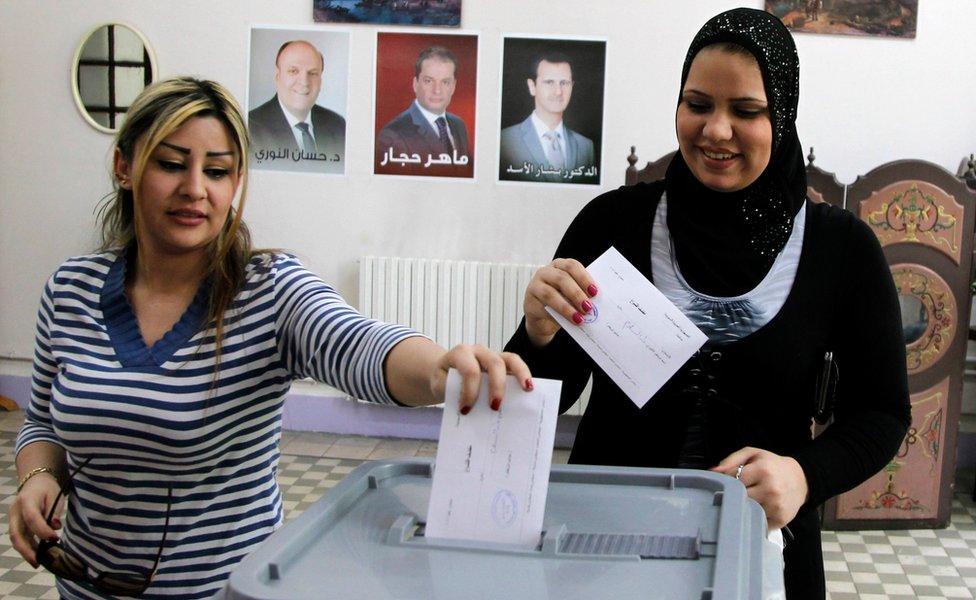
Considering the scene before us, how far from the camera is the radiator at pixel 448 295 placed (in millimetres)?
5055

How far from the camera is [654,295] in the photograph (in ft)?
4.25

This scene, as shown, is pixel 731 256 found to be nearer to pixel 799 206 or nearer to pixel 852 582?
pixel 799 206

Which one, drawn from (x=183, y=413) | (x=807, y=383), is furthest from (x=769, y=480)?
(x=183, y=413)

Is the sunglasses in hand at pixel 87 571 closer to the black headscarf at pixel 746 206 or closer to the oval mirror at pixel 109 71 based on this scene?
the black headscarf at pixel 746 206

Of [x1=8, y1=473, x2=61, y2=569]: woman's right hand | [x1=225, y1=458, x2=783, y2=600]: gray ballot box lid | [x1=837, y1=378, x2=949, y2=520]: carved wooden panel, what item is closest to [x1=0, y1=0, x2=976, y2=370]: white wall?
[x1=837, y1=378, x2=949, y2=520]: carved wooden panel

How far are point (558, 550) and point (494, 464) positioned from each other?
0.11 metres

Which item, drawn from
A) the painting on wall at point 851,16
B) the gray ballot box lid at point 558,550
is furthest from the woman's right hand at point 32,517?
the painting on wall at point 851,16

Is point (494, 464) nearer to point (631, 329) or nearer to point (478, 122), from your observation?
point (631, 329)

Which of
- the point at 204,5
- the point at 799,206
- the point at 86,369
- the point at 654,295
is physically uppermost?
the point at 204,5

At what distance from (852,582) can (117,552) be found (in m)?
2.96

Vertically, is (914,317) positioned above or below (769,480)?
below

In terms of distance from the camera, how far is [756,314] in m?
1.40

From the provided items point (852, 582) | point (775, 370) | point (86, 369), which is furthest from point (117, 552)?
point (852, 582)

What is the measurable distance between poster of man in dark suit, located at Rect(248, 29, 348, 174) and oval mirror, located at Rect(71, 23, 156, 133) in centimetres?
60
